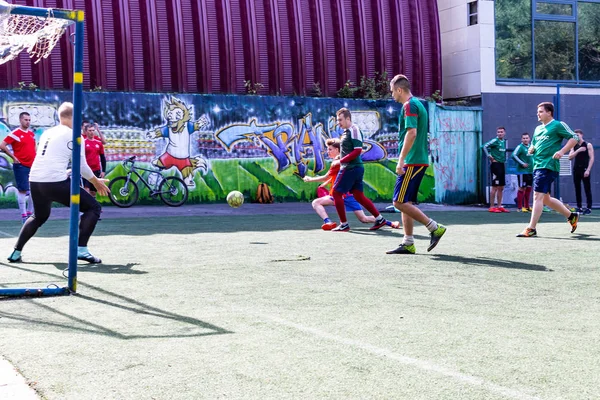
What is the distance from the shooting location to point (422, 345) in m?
4.66

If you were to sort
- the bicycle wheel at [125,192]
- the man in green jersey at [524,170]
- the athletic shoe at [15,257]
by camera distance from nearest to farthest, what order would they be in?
the athletic shoe at [15,257], the bicycle wheel at [125,192], the man in green jersey at [524,170]

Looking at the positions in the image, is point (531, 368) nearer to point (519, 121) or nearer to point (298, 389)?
point (298, 389)

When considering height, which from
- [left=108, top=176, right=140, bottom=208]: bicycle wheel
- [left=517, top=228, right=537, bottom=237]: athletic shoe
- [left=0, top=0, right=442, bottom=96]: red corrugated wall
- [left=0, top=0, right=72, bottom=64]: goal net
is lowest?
[left=517, top=228, right=537, bottom=237]: athletic shoe

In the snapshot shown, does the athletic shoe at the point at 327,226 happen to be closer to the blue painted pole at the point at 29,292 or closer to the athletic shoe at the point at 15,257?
the athletic shoe at the point at 15,257

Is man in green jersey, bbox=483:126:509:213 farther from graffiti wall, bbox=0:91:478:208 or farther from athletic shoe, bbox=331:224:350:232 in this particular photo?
athletic shoe, bbox=331:224:350:232

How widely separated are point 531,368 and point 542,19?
2144 centimetres

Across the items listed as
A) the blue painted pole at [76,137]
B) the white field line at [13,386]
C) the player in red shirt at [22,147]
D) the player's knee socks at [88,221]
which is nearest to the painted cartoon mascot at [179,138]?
the player in red shirt at [22,147]

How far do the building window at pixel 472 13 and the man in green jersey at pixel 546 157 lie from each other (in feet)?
39.6

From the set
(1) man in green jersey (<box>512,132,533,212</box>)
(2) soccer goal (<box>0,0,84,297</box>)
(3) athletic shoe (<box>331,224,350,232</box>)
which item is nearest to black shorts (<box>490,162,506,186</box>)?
(1) man in green jersey (<box>512,132,533,212</box>)

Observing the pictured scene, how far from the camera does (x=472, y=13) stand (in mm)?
23594

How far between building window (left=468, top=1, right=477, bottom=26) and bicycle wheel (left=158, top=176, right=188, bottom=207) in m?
9.55

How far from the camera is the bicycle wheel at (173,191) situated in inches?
779

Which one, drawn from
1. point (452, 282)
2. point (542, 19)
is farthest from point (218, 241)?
point (542, 19)

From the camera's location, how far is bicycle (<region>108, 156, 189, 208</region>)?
19.2m
